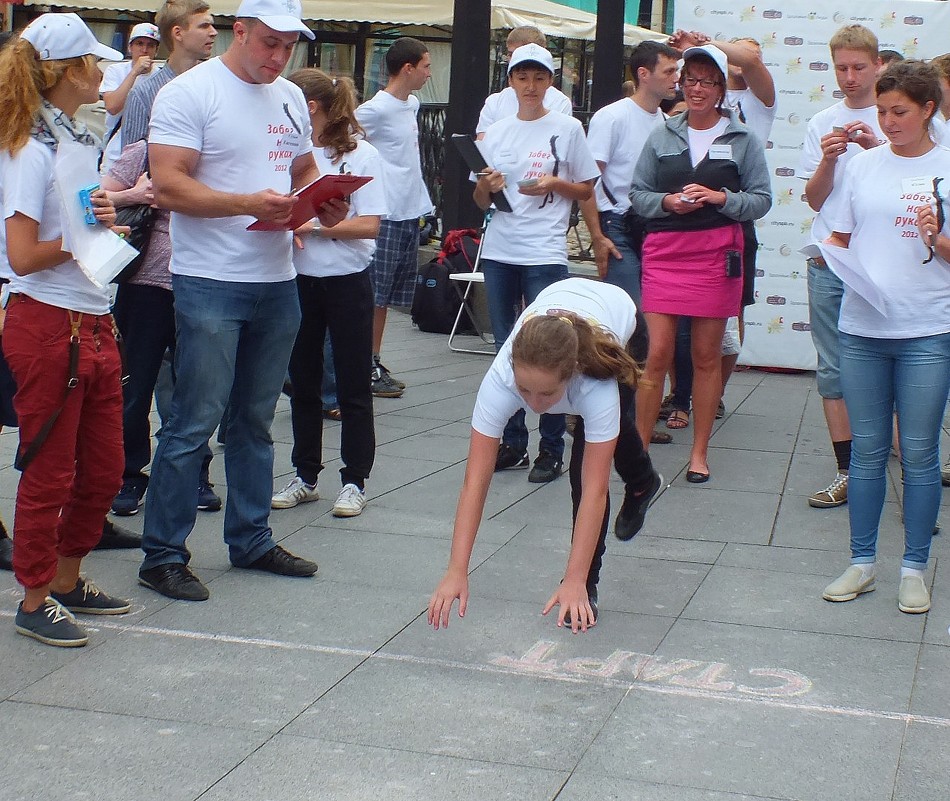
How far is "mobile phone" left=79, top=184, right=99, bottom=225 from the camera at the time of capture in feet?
13.2

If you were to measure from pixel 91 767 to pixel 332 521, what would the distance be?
246cm

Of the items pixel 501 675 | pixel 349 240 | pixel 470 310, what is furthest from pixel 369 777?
pixel 470 310

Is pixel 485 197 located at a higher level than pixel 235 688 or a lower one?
higher

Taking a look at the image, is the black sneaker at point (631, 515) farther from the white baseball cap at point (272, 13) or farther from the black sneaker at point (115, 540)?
the white baseball cap at point (272, 13)

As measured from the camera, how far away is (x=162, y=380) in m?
5.99

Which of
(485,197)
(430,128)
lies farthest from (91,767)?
(430,128)

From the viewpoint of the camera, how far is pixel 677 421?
25.8 feet

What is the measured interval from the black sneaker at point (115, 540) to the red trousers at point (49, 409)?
0.92 m

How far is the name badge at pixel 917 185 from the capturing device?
4562 mm

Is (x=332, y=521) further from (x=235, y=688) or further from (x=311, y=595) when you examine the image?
(x=235, y=688)

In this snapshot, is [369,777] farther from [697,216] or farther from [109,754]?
[697,216]

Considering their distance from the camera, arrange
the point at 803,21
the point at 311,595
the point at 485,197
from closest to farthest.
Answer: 1. the point at 311,595
2. the point at 485,197
3. the point at 803,21

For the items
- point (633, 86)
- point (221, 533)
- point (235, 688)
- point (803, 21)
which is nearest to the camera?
point (235, 688)

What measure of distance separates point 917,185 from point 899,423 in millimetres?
849
